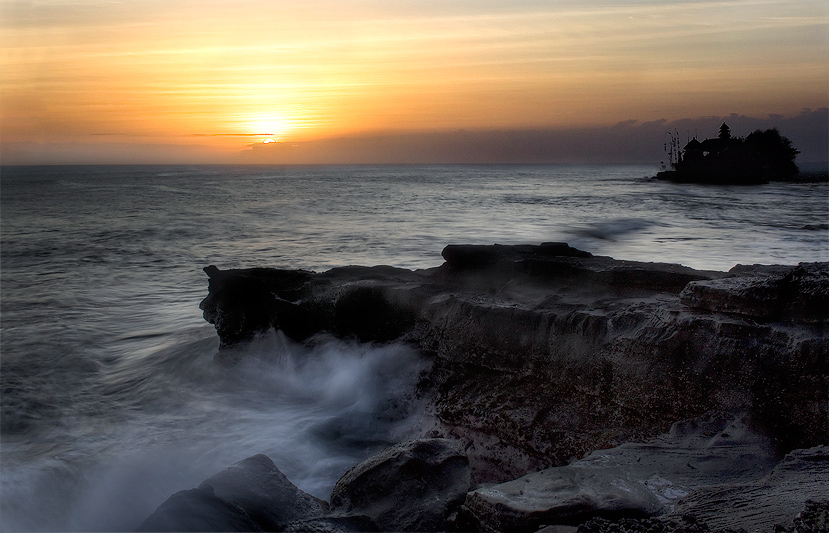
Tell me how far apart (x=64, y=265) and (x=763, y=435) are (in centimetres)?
1524

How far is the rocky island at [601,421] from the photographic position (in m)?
2.64

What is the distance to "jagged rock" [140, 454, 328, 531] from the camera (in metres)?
3.07

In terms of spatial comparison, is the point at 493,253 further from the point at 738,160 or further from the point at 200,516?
the point at 738,160

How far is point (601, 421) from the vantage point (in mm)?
3779

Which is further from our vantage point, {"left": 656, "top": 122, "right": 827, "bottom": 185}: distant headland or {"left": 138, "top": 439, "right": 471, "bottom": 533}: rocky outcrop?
{"left": 656, "top": 122, "right": 827, "bottom": 185}: distant headland

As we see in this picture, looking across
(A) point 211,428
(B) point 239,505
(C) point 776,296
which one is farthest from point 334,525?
(C) point 776,296

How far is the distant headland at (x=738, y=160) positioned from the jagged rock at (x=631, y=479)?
50037mm

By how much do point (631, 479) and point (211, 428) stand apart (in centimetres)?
364

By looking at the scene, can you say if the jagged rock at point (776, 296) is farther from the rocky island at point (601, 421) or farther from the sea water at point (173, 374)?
the sea water at point (173, 374)

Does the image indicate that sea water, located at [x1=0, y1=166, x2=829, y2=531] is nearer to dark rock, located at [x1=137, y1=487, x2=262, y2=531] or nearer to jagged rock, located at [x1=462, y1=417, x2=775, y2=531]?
dark rock, located at [x1=137, y1=487, x2=262, y2=531]

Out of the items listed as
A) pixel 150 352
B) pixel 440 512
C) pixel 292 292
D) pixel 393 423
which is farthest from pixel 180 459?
pixel 150 352

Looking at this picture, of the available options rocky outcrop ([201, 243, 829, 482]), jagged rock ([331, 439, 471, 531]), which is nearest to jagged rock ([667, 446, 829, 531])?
rocky outcrop ([201, 243, 829, 482])

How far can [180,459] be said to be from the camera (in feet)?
15.1

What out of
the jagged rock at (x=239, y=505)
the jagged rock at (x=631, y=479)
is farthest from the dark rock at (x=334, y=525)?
the jagged rock at (x=631, y=479)
